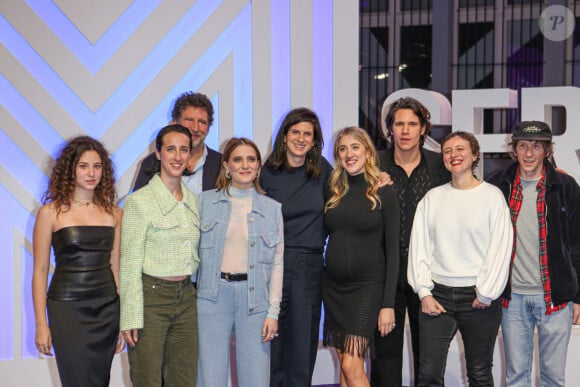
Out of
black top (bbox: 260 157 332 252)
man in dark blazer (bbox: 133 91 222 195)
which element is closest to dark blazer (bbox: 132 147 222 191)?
man in dark blazer (bbox: 133 91 222 195)

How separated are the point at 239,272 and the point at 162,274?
369mm

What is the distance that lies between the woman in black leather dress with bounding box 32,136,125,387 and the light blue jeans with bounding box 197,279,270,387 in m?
0.39

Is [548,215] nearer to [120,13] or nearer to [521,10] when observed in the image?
[120,13]

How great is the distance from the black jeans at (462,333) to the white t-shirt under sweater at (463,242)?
0.24 ft

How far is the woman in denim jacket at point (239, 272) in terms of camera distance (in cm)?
287

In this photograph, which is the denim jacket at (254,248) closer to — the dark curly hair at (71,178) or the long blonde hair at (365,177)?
the long blonde hair at (365,177)

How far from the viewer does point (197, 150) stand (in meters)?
3.56

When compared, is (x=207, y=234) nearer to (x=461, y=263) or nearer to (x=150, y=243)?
(x=150, y=243)

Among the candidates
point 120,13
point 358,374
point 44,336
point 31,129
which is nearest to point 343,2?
point 120,13

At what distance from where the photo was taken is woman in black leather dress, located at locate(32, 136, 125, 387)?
105 inches

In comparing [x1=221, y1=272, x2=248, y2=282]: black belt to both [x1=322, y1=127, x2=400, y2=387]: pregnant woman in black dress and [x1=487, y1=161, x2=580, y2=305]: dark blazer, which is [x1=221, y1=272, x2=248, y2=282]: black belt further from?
[x1=487, y1=161, x2=580, y2=305]: dark blazer

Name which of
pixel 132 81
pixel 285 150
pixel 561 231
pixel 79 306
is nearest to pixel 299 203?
pixel 285 150

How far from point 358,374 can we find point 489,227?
0.98 metres

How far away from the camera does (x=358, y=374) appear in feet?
9.99
